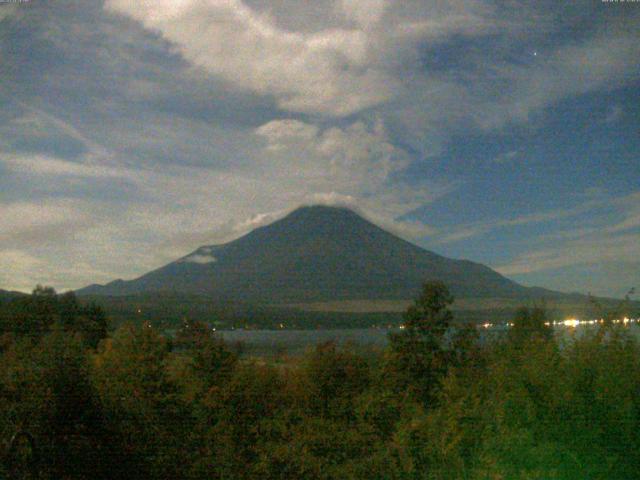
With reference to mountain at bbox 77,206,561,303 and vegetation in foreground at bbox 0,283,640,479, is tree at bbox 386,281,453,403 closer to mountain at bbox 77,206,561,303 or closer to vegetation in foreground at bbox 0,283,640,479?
vegetation in foreground at bbox 0,283,640,479

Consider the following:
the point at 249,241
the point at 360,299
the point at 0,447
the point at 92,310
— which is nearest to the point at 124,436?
the point at 0,447

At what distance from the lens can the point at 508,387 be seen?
6.76 m

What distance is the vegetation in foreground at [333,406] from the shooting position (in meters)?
6.10

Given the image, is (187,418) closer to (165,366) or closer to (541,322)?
(165,366)

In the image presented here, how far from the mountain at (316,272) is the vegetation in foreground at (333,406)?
34.1 m

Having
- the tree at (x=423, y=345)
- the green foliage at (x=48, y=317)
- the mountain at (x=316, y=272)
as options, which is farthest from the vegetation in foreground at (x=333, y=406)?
the mountain at (x=316, y=272)

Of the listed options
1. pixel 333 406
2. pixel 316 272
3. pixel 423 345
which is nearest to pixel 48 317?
pixel 333 406

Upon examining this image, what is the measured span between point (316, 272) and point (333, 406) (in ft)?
261

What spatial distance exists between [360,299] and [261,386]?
5426 centimetres

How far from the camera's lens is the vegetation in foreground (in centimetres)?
610

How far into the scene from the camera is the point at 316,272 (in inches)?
3563

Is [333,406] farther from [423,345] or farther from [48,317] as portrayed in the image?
[48,317]

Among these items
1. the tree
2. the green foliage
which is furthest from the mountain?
the tree

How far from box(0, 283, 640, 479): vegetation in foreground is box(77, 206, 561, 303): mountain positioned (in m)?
34.1
